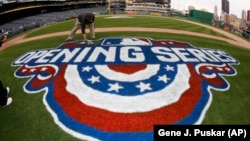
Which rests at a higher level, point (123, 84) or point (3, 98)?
point (123, 84)

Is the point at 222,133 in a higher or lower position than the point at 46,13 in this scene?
lower

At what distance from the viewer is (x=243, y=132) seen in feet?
26.7

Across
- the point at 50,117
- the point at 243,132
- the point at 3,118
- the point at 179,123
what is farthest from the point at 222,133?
the point at 3,118

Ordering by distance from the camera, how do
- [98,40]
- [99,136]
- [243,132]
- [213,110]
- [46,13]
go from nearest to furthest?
[243,132]
[99,136]
[213,110]
[98,40]
[46,13]

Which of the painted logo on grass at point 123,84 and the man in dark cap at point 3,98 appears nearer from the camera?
the painted logo on grass at point 123,84

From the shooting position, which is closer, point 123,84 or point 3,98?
point 3,98

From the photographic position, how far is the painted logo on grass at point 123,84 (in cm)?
956

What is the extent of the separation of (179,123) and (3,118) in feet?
19.7

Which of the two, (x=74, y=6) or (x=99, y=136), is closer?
(x=99, y=136)

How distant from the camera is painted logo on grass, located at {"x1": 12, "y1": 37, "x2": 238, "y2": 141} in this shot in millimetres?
9562

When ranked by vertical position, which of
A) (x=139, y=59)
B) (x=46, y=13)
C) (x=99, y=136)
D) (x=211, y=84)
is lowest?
(x=99, y=136)

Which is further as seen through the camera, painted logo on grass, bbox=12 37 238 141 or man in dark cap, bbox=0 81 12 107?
man in dark cap, bbox=0 81 12 107

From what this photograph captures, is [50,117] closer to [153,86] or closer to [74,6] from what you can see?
[153,86]

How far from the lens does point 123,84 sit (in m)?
11.8
